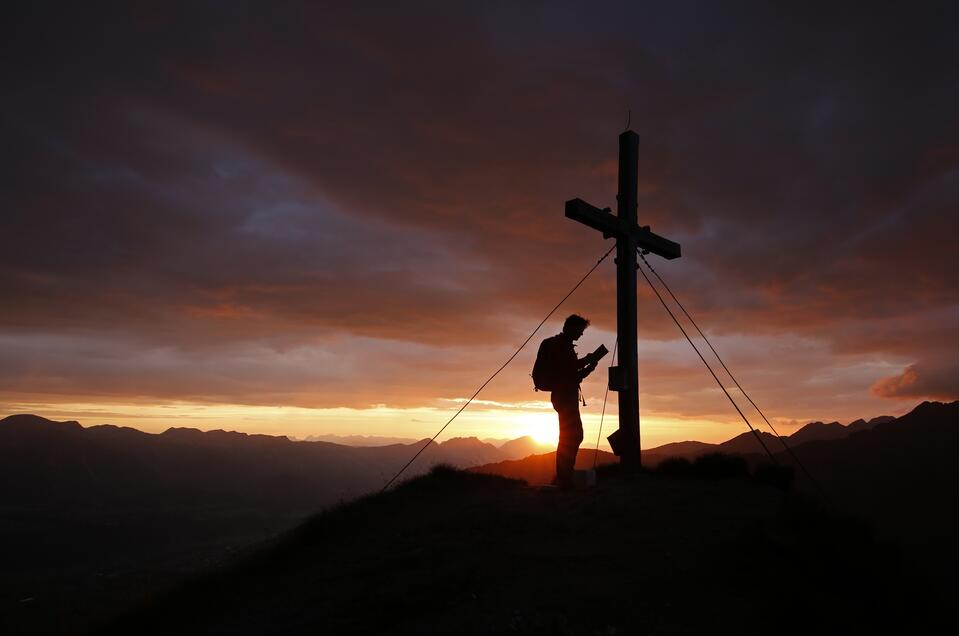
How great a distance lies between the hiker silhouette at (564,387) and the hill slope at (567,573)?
3.34 feet

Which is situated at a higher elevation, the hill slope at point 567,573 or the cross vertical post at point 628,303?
the cross vertical post at point 628,303

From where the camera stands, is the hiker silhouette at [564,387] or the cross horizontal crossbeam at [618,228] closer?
the hiker silhouette at [564,387]

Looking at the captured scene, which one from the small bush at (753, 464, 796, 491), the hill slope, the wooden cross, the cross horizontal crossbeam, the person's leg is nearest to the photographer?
the hill slope

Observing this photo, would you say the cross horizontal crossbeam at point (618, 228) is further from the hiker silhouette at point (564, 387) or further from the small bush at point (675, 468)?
the small bush at point (675, 468)

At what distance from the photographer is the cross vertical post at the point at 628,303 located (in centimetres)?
1219

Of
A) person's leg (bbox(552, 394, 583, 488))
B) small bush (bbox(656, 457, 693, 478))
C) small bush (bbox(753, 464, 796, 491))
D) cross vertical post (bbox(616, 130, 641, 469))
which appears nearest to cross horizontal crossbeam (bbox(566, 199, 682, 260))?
cross vertical post (bbox(616, 130, 641, 469))

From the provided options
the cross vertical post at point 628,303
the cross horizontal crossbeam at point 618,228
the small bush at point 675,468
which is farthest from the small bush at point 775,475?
the cross horizontal crossbeam at point 618,228

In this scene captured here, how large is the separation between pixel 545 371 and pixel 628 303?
2.60m

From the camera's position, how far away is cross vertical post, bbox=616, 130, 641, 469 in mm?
12188

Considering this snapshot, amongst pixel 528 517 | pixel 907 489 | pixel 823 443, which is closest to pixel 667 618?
pixel 528 517

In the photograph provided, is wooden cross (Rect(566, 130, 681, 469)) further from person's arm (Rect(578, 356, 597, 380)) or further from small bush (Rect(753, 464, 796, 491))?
small bush (Rect(753, 464, 796, 491))

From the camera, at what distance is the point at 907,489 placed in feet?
335

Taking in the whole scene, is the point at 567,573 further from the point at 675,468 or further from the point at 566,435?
the point at 675,468

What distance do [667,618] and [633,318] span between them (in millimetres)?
7690
